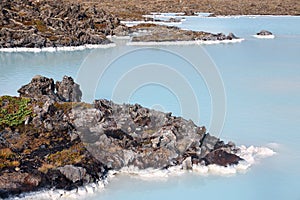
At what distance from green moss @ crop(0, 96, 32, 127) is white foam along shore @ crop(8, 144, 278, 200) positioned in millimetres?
5292

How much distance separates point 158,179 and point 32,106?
732cm

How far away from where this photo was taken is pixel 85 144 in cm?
1747

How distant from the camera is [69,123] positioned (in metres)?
19.3

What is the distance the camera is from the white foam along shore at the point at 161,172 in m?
14.4

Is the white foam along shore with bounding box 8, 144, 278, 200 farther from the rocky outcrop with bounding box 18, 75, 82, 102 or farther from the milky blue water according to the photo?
the rocky outcrop with bounding box 18, 75, 82, 102

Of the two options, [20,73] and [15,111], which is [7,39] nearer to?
[20,73]

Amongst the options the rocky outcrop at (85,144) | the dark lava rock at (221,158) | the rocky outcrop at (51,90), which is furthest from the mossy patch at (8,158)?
the dark lava rock at (221,158)

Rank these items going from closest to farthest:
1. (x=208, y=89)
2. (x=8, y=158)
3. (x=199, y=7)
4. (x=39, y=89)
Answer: (x=8, y=158) < (x=39, y=89) < (x=208, y=89) < (x=199, y=7)

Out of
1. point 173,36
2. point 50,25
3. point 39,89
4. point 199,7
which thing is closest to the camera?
point 39,89

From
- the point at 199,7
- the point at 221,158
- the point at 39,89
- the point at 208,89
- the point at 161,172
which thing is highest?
the point at 199,7

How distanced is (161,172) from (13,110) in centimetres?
760

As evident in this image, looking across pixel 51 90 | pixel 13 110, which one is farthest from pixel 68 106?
pixel 51 90

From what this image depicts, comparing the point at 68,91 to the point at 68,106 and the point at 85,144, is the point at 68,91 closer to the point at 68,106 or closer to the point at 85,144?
the point at 68,106

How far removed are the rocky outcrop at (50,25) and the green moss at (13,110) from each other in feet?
78.4
